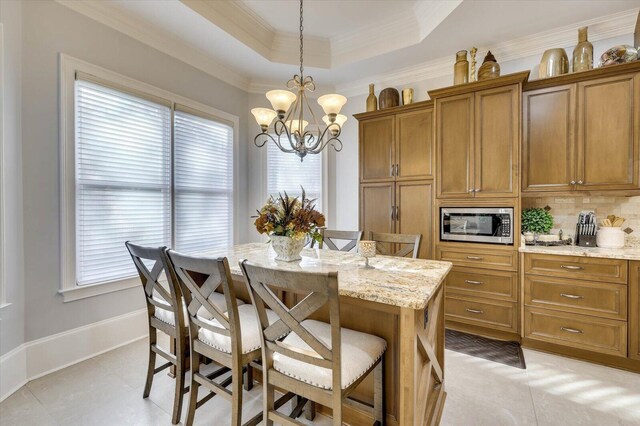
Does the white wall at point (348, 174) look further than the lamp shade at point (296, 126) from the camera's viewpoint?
Yes

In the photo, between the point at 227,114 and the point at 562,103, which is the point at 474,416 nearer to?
the point at 562,103

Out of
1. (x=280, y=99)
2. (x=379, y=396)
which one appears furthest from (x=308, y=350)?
(x=280, y=99)

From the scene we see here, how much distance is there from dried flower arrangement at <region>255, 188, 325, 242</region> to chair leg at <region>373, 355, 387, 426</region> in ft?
2.83

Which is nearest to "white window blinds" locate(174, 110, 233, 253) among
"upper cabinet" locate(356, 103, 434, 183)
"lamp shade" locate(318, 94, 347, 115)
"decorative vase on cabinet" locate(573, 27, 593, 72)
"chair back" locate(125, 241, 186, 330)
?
"chair back" locate(125, 241, 186, 330)

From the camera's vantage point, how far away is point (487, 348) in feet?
8.83

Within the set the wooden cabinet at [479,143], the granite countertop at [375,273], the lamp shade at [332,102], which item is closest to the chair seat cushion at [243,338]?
the granite countertop at [375,273]

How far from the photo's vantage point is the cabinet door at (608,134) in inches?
97.0

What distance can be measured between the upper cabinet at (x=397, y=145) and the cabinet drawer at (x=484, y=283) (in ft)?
3.66

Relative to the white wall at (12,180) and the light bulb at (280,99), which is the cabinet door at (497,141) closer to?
the light bulb at (280,99)

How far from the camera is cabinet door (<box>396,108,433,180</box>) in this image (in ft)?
10.9

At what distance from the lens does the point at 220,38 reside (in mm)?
3094

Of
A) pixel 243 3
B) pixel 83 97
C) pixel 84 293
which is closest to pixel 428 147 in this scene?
pixel 243 3

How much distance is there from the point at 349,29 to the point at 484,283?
10.4 ft

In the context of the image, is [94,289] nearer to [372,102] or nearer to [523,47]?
[372,102]
